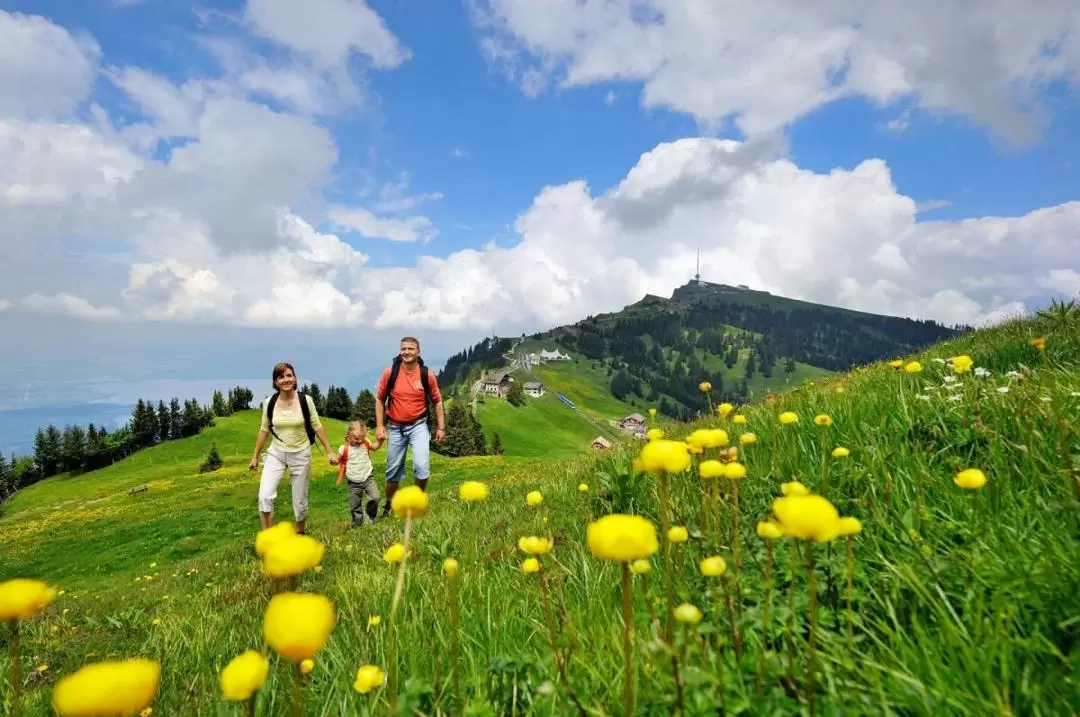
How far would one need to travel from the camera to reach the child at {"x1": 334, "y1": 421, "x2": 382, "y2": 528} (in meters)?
11.9

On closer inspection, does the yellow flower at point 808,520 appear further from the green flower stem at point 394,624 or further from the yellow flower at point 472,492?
the yellow flower at point 472,492

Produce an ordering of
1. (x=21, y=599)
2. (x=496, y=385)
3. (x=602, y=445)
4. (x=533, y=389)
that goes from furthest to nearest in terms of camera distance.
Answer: (x=533, y=389) → (x=496, y=385) → (x=602, y=445) → (x=21, y=599)

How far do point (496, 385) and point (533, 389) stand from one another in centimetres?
1532

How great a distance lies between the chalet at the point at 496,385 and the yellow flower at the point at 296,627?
167m

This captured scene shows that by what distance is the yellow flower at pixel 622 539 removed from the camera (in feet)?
3.67

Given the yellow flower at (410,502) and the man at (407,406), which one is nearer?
the yellow flower at (410,502)

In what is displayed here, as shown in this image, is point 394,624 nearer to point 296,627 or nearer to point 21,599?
point 296,627

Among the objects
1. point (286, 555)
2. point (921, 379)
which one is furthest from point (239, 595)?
point (921, 379)

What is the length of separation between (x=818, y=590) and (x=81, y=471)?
135 meters

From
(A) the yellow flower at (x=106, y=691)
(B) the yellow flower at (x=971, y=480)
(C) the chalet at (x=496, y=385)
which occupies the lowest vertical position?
(C) the chalet at (x=496, y=385)

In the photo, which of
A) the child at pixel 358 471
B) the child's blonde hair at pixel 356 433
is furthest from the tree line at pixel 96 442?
the child at pixel 358 471

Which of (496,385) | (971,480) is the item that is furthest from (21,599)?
(496,385)

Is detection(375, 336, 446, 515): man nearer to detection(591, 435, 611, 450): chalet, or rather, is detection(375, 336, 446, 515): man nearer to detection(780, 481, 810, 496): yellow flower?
detection(591, 435, 611, 450): chalet

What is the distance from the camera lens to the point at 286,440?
31.9ft
